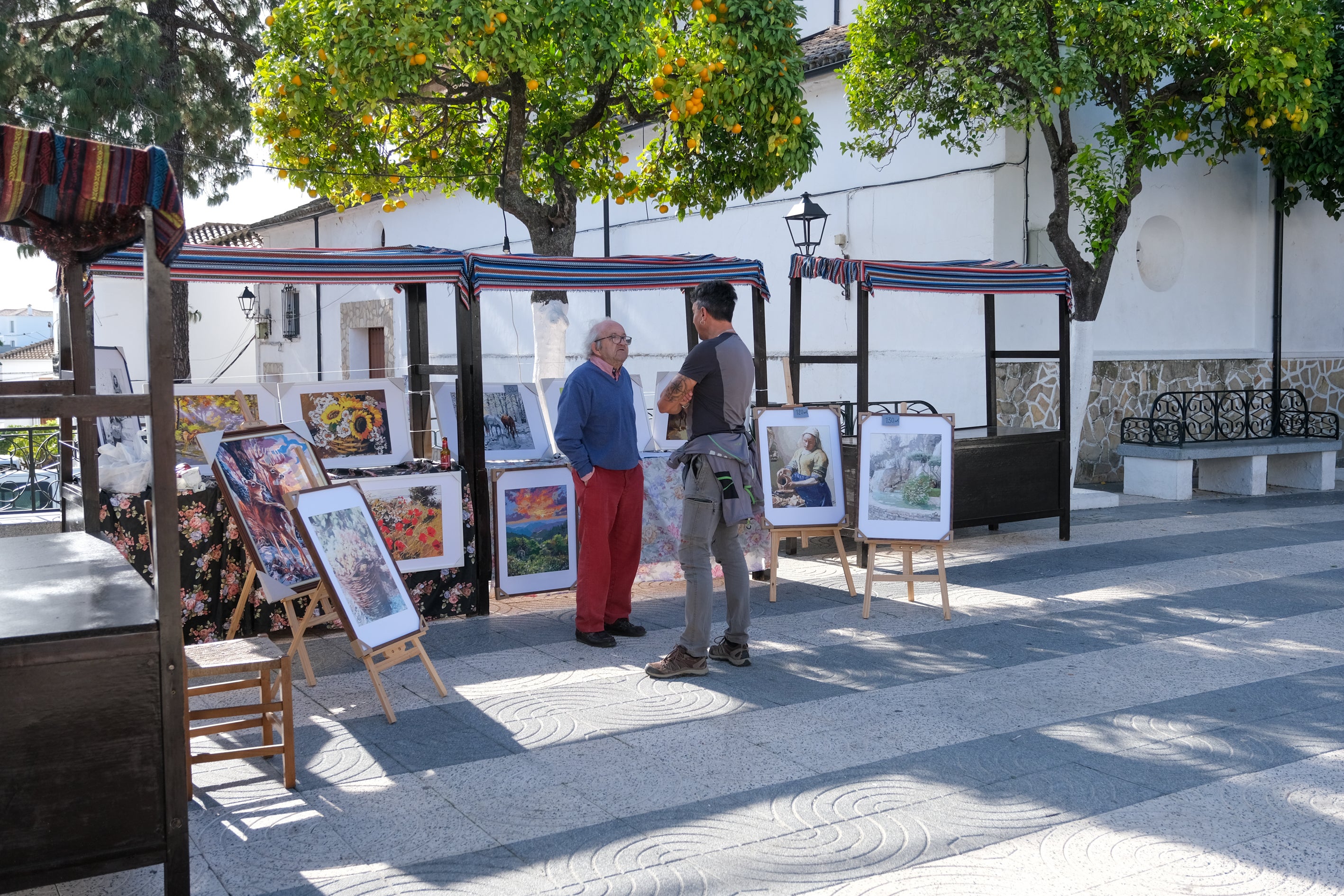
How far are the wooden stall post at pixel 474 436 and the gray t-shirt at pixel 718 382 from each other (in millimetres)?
1887

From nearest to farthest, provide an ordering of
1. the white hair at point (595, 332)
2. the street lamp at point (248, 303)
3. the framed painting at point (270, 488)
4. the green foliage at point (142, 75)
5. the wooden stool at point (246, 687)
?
the wooden stool at point (246, 687) < the framed painting at point (270, 488) < the white hair at point (595, 332) < the green foliage at point (142, 75) < the street lamp at point (248, 303)

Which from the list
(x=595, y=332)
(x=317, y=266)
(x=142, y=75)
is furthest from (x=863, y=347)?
(x=142, y=75)

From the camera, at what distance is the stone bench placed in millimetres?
12352

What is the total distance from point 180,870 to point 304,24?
7.57 m

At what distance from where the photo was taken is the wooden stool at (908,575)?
22.0ft

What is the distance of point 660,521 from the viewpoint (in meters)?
7.55

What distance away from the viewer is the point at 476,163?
38.2ft

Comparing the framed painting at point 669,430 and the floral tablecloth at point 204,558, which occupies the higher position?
the framed painting at point 669,430

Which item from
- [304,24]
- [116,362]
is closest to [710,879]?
[116,362]

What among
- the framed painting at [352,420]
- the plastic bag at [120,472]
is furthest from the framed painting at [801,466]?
the plastic bag at [120,472]

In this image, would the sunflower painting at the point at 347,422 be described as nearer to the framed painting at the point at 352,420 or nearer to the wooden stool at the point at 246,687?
the framed painting at the point at 352,420

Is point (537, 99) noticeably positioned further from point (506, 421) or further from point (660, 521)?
point (660, 521)

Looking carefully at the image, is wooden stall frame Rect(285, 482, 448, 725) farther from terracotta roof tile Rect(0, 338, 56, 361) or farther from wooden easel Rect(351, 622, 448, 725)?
terracotta roof tile Rect(0, 338, 56, 361)

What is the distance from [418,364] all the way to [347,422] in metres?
0.83
